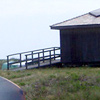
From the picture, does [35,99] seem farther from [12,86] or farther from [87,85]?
[12,86]

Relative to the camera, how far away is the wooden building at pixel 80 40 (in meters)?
22.1

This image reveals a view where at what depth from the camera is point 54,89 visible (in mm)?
12516

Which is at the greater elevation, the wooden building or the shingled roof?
the shingled roof

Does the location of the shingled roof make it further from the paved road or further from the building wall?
the paved road

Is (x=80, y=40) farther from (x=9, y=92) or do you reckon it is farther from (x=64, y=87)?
(x=9, y=92)

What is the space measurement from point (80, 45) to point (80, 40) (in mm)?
322

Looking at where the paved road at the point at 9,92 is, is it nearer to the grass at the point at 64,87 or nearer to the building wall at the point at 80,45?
the grass at the point at 64,87

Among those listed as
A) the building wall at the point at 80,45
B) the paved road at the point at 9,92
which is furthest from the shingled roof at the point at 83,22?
the paved road at the point at 9,92

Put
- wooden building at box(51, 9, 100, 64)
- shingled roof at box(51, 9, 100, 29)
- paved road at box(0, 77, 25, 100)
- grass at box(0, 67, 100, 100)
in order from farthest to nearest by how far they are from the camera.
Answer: wooden building at box(51, 9, 100, 64), shingled roof at box(51, 9, 100, 29), grass at box(0, 67, 100, 100), paved road at box(0, 77, 25, 100)

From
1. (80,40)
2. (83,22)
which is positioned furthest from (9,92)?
(80,40)

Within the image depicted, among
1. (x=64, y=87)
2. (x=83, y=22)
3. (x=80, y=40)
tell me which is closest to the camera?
(x=64, y=87)

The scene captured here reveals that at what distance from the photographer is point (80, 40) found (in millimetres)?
22562

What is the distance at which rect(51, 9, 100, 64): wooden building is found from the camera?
22109 millimetres

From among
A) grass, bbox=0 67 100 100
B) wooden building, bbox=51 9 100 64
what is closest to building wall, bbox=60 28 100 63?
wooden building, bbox=51 9 100 64
